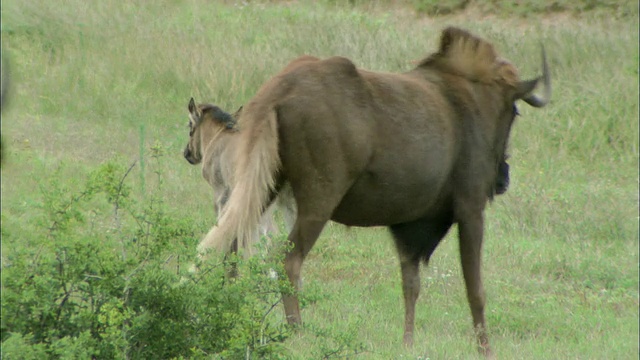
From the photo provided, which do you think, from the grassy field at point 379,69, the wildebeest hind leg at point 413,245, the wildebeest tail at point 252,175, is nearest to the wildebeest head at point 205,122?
the grassy field at point 379,69

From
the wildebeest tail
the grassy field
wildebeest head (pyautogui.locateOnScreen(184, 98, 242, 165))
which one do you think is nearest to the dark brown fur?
the wildebeest tail

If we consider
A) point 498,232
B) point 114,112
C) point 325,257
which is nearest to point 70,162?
point 114,112

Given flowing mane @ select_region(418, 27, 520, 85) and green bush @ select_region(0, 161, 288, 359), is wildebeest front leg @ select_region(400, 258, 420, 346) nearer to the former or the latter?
flowing mane @ select_region(418, 27, 520, 85)

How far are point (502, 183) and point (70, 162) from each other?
→ 18.6ft

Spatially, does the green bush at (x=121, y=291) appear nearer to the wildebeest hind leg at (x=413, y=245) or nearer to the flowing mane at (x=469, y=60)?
the wildebeest hind leg at (x=413, y=245)

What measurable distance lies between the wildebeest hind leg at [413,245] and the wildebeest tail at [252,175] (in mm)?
1558

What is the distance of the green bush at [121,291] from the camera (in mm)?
4309

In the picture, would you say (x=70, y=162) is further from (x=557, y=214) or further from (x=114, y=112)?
(x=557, y=214)

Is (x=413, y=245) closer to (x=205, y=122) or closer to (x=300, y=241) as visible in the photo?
(x=300, y=241)

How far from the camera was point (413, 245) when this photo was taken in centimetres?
711

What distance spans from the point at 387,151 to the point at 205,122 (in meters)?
2.69

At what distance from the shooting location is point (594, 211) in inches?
407

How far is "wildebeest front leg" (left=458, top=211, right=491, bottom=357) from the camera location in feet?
22.2

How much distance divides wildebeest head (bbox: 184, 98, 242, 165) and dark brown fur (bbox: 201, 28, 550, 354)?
1.86 meters
